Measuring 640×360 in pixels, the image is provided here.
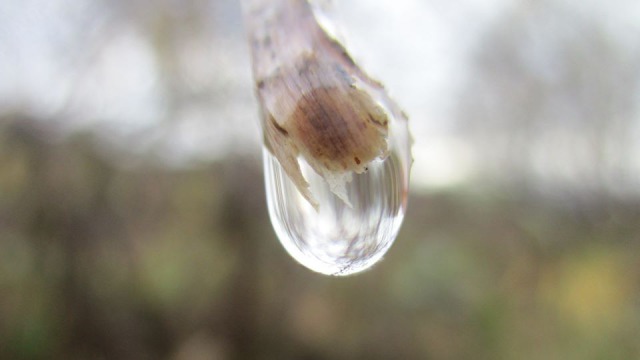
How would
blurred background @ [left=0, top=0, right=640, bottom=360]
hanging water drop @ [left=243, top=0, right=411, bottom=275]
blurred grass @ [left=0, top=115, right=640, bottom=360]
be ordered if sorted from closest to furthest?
hanging water drop @ [left=243, top=0, right=411, bottom=275], blurred background @ [left=0, top=0, right=640, bottom=360], blurred grass @ [left=0, top=115, right=640, bottom=360]

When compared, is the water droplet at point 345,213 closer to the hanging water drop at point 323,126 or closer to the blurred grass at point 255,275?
the hanging water drop at point 323,126

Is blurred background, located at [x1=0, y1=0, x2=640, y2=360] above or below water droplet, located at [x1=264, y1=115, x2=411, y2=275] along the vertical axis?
above

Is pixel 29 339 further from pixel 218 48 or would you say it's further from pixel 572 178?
pixel 572 178

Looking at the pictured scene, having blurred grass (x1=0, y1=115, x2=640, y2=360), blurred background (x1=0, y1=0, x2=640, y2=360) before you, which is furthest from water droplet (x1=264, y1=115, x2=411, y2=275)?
blurred grass (x1=0, y1=115, x2=640, y2=360)

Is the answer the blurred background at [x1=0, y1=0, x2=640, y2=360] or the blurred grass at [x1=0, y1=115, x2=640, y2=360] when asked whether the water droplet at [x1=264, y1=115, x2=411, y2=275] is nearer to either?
the blurred background at [x1=0, y1=0, x2=640, y2=360]

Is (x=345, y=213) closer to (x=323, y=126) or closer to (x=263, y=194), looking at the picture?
(x=323, y=126)

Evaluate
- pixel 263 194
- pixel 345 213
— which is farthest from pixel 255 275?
pixel 345 213
